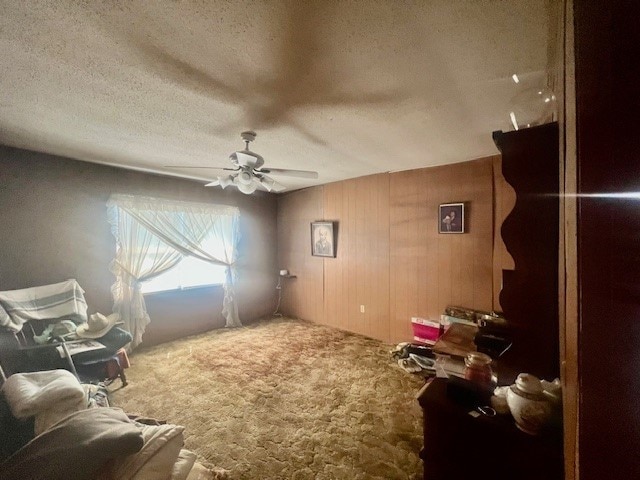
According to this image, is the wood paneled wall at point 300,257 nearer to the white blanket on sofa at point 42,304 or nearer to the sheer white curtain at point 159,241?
the sheer white curtain at point 159,241

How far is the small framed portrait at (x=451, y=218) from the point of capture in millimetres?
3113

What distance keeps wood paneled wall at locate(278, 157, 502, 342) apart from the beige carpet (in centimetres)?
68

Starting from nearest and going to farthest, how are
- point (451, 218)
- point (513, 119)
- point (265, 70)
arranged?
point (265, 70) → point (513, 119) → point (451, 218)

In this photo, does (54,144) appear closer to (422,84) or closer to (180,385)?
(180,385)

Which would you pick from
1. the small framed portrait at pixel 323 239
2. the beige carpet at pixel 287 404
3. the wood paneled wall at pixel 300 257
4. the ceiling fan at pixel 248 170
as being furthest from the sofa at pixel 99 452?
the wood paneled wall at pixel 300 257

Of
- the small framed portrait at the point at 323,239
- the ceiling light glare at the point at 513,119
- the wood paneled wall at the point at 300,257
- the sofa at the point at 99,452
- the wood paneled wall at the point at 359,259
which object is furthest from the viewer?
the wood paneled wall at the point at 300,257

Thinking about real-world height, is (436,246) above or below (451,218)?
below

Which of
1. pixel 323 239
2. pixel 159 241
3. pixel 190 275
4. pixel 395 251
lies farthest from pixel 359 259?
pixel 159 241

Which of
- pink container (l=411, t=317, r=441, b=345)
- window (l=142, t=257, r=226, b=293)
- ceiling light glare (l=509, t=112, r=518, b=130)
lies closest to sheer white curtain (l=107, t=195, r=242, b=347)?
window (l=142, t=257, r=226, b=293)

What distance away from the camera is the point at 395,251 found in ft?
12.1

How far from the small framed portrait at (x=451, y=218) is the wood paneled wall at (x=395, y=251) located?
79 millimetres

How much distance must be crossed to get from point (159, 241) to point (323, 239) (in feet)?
8.12

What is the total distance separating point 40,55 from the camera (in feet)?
4.37

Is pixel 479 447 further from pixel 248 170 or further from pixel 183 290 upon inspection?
pixel 183 290
